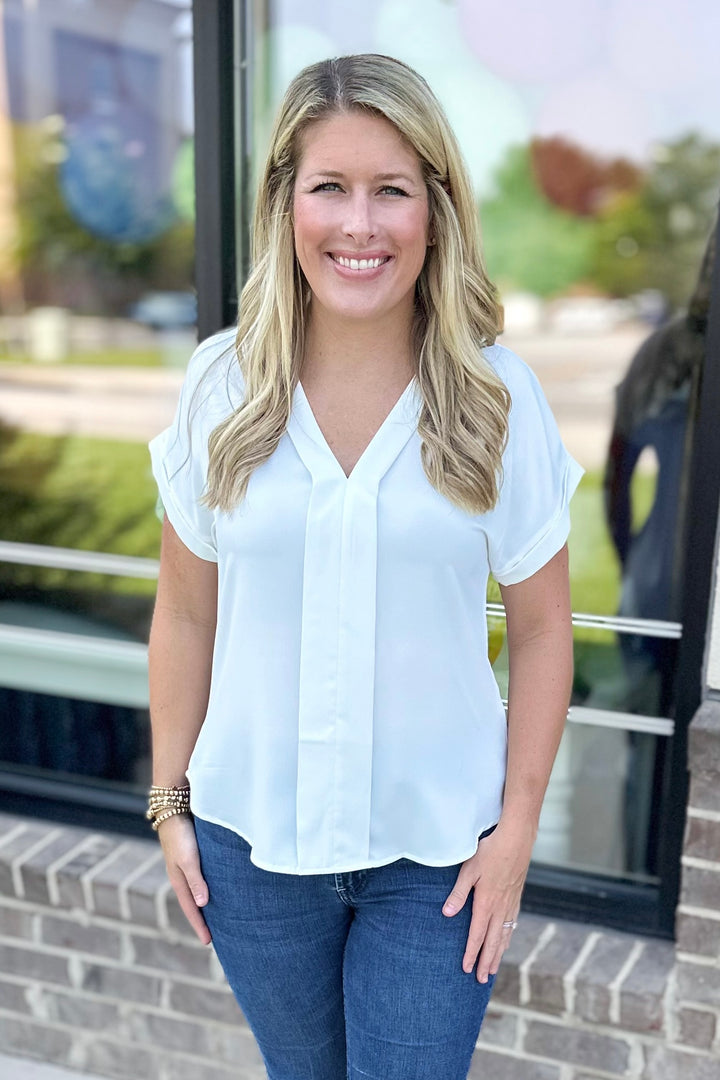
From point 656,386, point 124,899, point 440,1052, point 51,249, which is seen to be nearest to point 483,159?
point 656,386

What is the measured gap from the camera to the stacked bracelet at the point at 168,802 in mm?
1562

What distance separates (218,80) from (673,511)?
144 cm

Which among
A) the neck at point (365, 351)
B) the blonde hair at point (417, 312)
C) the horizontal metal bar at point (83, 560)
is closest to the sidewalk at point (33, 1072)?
the horizontal metal bar at point (83, 560)

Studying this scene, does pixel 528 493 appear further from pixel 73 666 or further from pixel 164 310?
pixel 164 310

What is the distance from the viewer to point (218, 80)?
2.06m

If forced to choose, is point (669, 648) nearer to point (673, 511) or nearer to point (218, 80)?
point (673, 511)

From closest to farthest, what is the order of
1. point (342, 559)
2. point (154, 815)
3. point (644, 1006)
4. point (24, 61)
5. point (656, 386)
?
point (342, 559) < point (154, 815) < point (644, 1006) < point (656, 386) < point (24, 61)

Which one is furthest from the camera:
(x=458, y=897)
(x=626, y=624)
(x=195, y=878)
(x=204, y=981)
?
(x=204, y=981)

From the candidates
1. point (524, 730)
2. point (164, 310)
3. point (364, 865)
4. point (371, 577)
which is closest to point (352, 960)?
point (364, 865)

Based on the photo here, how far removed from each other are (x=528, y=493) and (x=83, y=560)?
4.93 feet

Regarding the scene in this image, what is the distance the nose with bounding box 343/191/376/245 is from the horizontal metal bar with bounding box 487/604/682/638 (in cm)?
90

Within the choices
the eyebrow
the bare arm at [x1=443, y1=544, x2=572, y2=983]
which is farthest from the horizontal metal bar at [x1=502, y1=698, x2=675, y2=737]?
the eyebrow

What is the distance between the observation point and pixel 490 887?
1.42 metres

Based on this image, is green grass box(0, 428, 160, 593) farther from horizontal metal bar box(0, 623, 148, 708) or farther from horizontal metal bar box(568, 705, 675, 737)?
horizontal metal bar box(568, 705, 675, 737)
